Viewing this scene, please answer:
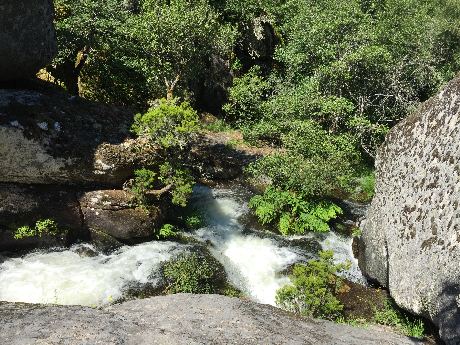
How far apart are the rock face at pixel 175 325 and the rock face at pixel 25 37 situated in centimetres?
1058

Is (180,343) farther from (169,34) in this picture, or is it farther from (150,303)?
(169,34)

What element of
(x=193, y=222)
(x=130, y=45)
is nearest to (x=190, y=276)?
(x=193, y=222)

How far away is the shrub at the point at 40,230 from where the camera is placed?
15455 mm

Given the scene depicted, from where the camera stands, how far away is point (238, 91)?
91.0ft

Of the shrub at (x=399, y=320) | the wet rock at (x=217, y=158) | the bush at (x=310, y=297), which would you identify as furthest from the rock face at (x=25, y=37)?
the shrub at (x=399, y=320)

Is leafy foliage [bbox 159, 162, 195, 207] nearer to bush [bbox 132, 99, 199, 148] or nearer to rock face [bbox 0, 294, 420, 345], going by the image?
bush [bbox 132, 99, 199, 148]

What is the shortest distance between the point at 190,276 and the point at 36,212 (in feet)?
20.4

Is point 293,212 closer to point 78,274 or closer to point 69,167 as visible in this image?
point 78,274

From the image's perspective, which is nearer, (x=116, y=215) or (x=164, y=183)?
(x=116, y=215)

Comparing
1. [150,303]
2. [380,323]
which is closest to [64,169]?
[150,303]

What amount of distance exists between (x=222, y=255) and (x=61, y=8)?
1630cm

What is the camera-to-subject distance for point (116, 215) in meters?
16.5

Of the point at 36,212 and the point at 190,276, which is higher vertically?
the point at 36,212

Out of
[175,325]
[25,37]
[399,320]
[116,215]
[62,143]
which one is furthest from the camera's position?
[116,215]
